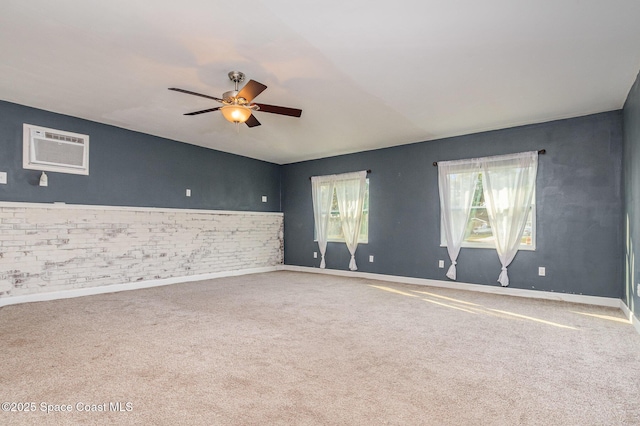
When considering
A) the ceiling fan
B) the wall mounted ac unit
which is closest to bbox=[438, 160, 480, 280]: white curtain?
the ceiling fan

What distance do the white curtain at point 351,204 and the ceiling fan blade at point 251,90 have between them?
3.79 m

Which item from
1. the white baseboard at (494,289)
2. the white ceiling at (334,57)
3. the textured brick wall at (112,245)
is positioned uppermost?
the white ceiling at (334,57)

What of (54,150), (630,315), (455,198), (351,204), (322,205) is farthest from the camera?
(322,205)

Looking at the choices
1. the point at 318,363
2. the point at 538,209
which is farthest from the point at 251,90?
the point at 538,209

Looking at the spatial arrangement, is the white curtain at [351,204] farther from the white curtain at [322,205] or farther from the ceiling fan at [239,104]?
the ceiling fan at [239,104]

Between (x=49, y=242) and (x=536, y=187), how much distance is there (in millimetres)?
6769

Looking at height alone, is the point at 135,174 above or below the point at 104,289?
above

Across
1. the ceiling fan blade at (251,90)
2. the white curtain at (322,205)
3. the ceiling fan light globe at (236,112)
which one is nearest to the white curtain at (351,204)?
the white curtain at (322,205)

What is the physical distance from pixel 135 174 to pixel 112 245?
1192 mm

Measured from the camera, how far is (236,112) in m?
3.56

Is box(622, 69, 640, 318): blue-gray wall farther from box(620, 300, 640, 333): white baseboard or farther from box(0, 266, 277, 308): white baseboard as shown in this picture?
box(0, 266, 277, 308): white baseboard

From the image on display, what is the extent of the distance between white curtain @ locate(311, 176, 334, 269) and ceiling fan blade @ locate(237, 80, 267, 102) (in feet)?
13.3

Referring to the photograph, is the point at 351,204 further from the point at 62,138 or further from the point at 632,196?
the point at 62,138

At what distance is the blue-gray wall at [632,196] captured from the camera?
3.56m
